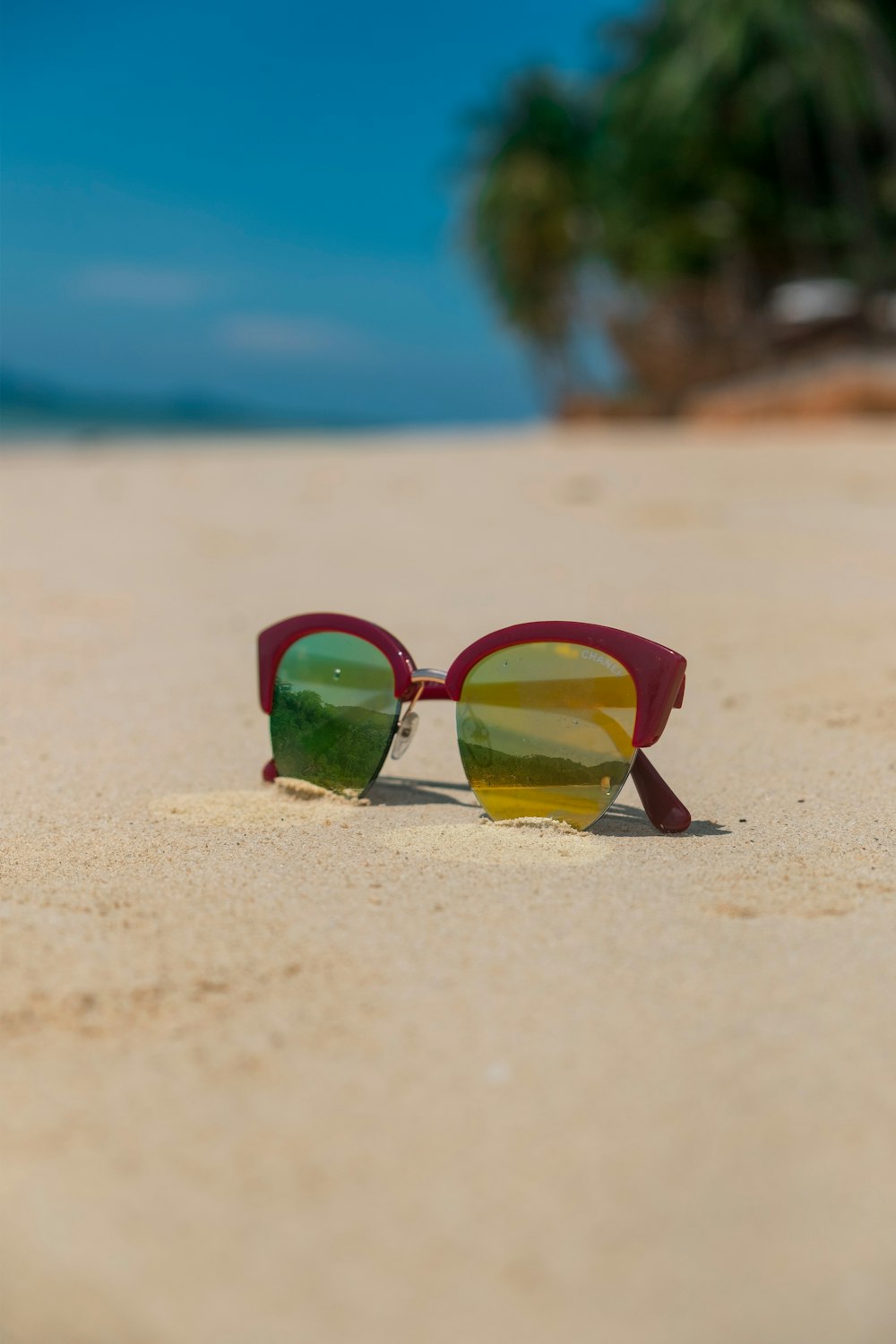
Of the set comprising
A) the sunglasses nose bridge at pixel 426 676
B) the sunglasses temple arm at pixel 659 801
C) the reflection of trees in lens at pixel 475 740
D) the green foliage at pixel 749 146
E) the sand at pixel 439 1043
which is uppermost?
the green foliage at pixel 749 146

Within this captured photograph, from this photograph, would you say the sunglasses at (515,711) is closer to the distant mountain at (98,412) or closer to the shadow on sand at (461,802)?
the shadow on sand at (461,802)

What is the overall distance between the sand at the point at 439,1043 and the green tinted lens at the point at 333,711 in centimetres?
9

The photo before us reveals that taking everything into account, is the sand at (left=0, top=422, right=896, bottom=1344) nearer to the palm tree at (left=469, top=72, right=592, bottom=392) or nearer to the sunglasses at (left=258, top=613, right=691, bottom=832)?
the sunglasses at (left=258, top=613, right=691, bottom=832)

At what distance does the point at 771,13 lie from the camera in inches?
806

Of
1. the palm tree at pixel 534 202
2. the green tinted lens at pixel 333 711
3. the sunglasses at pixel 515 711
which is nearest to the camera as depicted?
the sunglasses at pixel 515 711

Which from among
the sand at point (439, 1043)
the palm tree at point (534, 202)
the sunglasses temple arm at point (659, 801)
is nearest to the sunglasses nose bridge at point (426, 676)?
the sand at point (439, 1043)

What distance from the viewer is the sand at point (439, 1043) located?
948 millimetres

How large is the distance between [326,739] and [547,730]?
446mm

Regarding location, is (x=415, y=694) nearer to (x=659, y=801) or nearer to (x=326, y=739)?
(x=326, y=739)

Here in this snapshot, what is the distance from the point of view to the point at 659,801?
77.2 inches

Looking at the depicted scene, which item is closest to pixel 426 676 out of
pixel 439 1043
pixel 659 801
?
pixel 659 801

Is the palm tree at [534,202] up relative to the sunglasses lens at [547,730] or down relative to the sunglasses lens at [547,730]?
up

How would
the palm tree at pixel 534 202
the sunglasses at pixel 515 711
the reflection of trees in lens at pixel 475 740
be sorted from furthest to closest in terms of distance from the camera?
the palm tree at pixel 534 202 → the reflection of trees in lens at pixel 475 740 → the sunglasses at pixel 515 711

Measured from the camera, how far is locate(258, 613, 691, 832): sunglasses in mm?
1929
